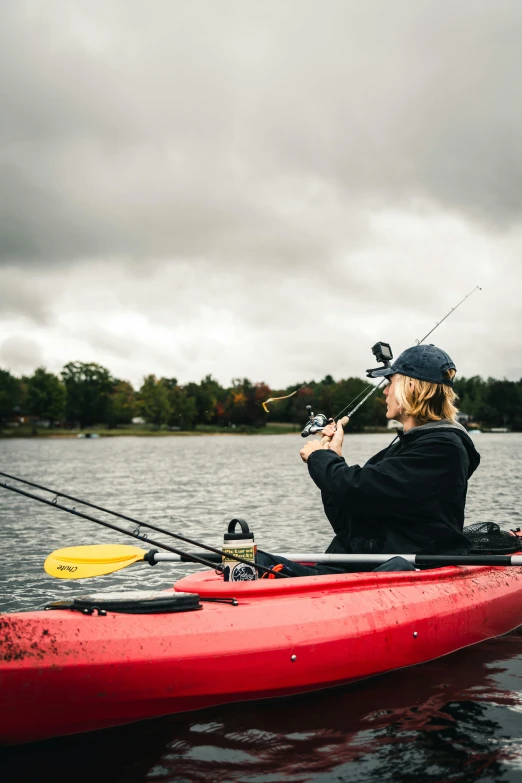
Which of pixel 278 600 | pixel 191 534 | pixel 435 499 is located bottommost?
pixel 191 534

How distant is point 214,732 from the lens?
14.2ft

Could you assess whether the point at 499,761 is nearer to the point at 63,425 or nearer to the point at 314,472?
the point at 314,472

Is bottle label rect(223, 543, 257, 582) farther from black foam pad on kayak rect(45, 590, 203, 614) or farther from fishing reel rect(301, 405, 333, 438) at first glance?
fishing reel rect(301, 405, 333, 438)

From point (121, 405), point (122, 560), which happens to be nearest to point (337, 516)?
point (122, 560)

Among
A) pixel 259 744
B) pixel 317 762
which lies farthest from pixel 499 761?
pixel 259 744

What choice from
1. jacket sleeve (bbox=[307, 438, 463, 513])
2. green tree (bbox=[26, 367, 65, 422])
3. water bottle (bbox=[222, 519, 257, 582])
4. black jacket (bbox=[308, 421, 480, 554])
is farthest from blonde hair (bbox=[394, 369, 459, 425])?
green tree (bbox=[26, 367, 65, 422])

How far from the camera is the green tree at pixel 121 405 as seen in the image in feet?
414

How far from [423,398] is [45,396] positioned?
393 ft

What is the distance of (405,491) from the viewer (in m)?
4.94

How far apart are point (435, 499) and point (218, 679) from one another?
1943 millimetres

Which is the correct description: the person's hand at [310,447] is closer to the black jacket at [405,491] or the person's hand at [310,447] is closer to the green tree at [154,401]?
the black jacket at [405,491]

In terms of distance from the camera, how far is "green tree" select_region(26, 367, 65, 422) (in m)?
118

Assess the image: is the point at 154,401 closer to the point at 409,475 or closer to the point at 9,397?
the point at 9,397

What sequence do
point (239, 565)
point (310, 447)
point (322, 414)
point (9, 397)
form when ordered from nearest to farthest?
point (239, 565) → point (310, 447) → point (322, 414) → point (9, 397)
